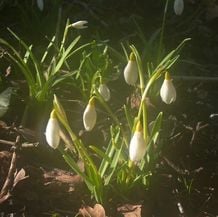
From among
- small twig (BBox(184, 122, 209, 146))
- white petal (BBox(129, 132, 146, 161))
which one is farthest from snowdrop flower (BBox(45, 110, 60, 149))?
small twig (BBox(184, 122, 209, 146))

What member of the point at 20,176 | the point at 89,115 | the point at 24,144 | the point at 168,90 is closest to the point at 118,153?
the point at 89,115

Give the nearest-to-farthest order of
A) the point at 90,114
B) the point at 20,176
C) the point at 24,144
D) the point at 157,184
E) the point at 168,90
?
1. the point at 90,114
2. the point at 168,90
3. the point at 20,176
4. the point at 157,184
5. the point at 24,144

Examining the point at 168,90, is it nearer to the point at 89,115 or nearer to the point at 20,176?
the point at 89,115

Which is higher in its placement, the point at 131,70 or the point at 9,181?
the point at 131,70

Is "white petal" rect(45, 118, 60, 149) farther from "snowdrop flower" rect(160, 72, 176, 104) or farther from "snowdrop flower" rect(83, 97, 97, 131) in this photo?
"snowdrop flower" rect(160, 72, 176, 104)

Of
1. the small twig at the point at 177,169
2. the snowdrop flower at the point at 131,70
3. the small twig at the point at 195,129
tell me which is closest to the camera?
the snowdrop flower at the point at 131,70

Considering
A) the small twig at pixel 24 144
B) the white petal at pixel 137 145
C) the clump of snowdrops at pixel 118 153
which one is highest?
the white petal at pixel 137 145

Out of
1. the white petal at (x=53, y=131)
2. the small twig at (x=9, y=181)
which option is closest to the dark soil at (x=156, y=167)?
the small twig at (x=9, y=181)

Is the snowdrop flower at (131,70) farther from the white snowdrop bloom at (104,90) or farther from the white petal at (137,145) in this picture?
the white petal at (137,145)

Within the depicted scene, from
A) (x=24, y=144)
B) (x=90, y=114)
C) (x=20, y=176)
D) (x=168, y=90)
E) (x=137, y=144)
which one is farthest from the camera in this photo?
(x=24, y=144)
